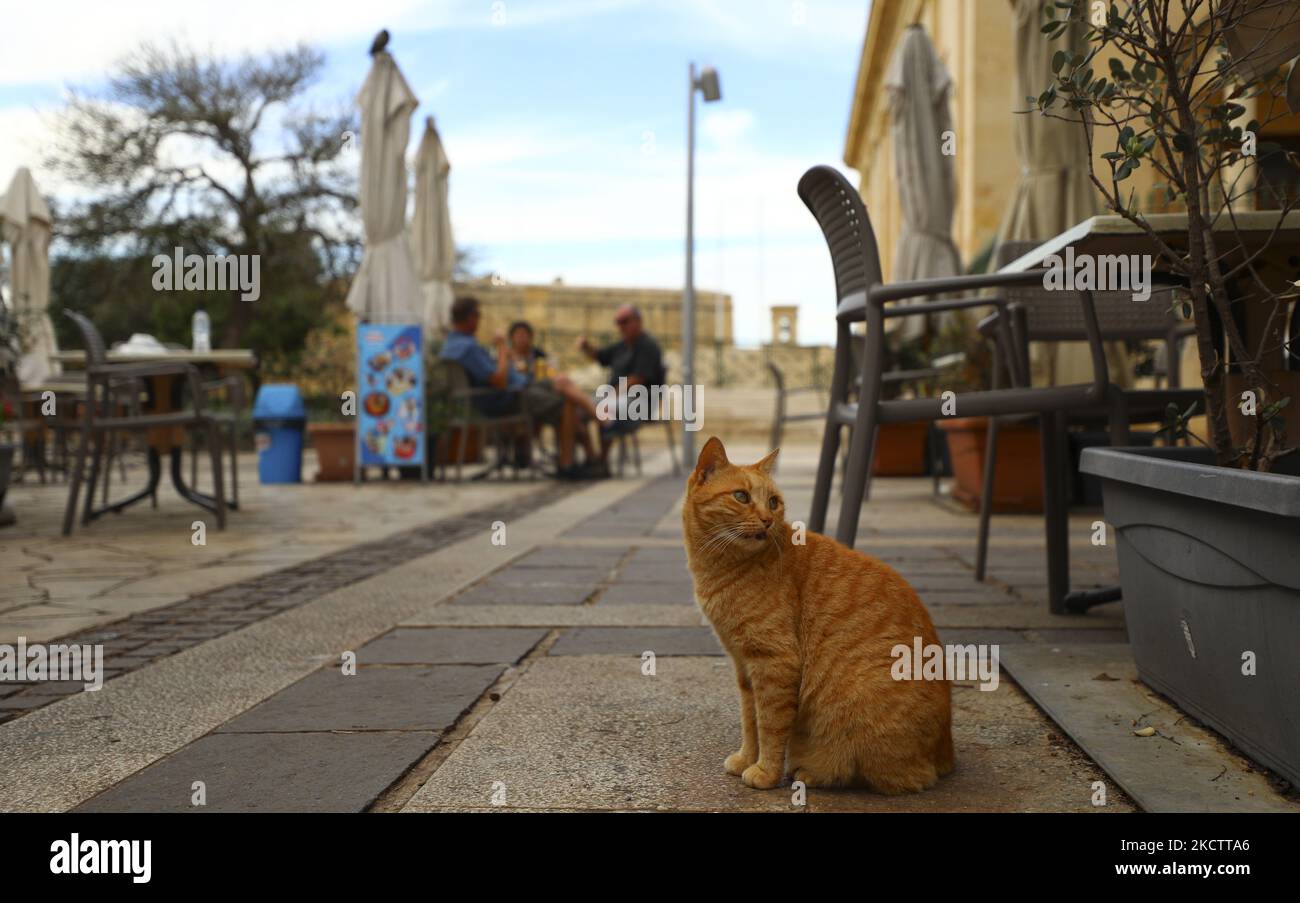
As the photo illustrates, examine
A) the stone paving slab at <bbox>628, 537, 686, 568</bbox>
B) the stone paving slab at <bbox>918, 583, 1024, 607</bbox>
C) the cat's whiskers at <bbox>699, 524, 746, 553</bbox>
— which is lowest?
the stone paving slab at <bbox>628, 537, 686, 568</bbox>

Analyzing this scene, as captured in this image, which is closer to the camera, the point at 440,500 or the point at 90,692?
the point at 90,692

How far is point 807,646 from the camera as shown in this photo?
189 centimetres

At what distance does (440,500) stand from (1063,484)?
5.70 metres

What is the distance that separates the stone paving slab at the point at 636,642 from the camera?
2.95 metres

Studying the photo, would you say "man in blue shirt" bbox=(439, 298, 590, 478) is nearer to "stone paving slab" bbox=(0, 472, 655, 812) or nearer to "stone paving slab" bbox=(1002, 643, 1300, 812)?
"stone paving slab" bbox=(0, 472, 655, 812)

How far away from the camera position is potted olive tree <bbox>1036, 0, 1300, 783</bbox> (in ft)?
5.51

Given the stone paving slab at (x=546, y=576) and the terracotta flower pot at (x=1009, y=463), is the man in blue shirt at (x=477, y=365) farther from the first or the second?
the stone paving slab at (x=546, y=576)

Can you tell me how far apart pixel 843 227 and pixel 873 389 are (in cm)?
53

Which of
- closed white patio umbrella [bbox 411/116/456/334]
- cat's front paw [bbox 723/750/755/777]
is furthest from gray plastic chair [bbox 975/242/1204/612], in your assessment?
closed white patio umbrella [bbox 411/116/456/334]

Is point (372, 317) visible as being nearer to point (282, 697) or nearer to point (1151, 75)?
point (282, 697)

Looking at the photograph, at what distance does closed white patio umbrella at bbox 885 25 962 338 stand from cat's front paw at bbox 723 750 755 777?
22.8 ft

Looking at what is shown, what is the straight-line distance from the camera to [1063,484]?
3.14 meters
